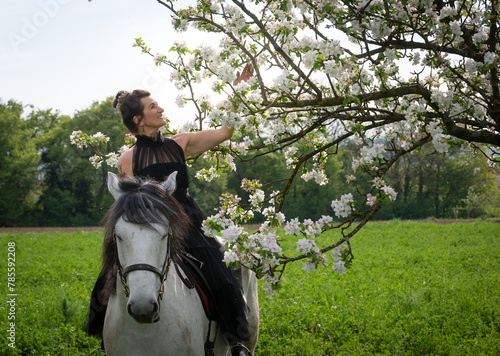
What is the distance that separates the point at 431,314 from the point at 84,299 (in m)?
7.47

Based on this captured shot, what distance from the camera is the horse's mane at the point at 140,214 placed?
301 cm

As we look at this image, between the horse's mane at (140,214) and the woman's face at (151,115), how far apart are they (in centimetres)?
97

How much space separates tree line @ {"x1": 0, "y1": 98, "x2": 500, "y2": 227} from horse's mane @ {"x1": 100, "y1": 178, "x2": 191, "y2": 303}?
41.7 metres

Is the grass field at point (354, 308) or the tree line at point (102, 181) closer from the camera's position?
the grass field at point (354, 308)

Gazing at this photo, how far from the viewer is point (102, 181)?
167ft

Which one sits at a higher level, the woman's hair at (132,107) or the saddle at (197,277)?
the woman's hair at (132,107)

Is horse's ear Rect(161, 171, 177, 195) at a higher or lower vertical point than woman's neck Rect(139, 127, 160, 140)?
lower

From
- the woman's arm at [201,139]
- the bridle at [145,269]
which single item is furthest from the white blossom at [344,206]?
the bridle at [145,269]

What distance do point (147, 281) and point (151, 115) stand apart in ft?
6.53

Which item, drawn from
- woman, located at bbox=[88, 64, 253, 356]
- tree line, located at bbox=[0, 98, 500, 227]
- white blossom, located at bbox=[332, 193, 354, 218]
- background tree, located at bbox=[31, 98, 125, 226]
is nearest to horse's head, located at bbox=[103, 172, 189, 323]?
woman, located at bbox=[88, 64, 253, 356]

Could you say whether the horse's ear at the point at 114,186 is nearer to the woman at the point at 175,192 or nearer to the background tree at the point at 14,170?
the woman at the point at 175,192

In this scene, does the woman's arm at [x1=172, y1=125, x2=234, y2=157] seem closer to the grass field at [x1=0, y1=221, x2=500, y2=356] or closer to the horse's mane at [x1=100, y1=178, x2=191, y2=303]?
the horse's mane at [x1=100, y1=178, x2=191, y2=303]

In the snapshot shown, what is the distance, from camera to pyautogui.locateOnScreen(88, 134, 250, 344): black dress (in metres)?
3.99

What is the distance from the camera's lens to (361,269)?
550 inches
